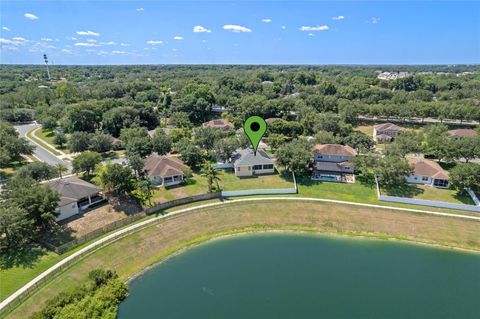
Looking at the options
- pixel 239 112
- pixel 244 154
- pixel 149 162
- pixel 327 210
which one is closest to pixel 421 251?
pixel 327 210

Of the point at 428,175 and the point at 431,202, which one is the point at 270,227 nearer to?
the point at 431,202

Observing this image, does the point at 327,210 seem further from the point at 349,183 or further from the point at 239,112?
the point at 239,112

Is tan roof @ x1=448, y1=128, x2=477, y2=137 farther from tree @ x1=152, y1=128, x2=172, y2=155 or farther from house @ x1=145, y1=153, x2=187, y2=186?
tree @ x1=152, y1=128, x2=172, y2=155

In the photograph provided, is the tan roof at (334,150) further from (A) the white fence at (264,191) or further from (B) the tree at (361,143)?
(A) the white fence at (264,191)

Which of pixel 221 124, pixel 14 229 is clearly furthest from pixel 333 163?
pixel 14 229

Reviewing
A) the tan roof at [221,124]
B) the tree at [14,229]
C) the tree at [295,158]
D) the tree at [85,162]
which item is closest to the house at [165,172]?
the tree at [85,162]

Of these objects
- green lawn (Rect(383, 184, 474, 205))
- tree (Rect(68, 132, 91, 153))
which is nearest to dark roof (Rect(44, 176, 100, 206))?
tree (Rect(68, 132, 91, 153))
